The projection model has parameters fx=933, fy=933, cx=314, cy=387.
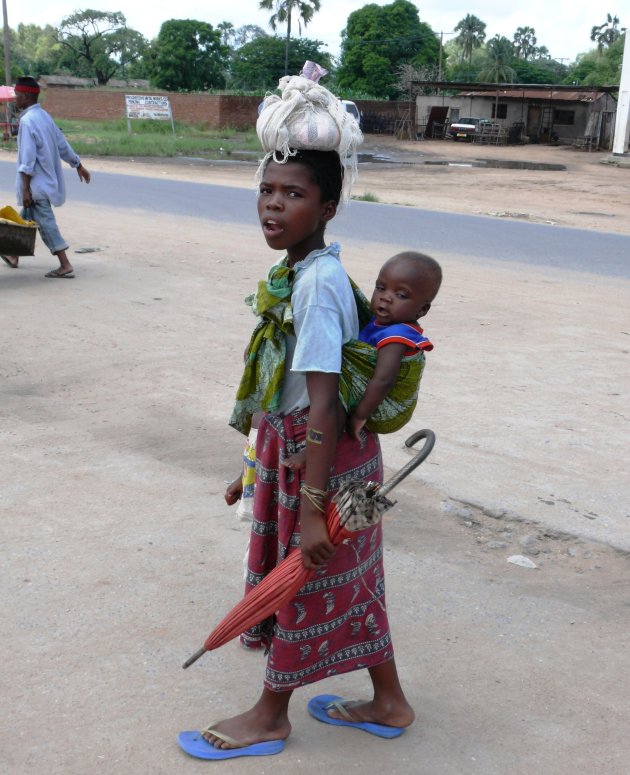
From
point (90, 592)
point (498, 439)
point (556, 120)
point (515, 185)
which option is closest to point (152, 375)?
point (498, 439)

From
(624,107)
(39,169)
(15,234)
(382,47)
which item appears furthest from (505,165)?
(382,47)

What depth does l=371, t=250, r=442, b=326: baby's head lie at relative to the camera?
7.25 feet

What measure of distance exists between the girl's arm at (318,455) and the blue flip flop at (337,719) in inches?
22.4

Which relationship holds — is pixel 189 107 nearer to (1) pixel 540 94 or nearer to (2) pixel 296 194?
(1) pixel 540 94

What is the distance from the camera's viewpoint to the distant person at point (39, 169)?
8.38 metres

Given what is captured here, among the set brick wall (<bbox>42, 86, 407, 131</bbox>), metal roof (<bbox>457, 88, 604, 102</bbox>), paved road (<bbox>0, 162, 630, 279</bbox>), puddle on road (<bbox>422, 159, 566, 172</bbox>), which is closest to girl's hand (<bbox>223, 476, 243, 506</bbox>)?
paved road (<bbox>0, 162, 630, 279</bbox>)

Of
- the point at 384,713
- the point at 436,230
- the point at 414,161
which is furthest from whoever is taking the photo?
the point at 414,161

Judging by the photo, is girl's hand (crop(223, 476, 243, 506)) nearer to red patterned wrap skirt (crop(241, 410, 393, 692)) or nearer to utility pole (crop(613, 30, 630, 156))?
red patterned wrap skirt (crop(241, 410, 393, 692))

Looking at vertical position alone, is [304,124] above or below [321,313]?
above

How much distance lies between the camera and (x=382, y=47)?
65875 mm

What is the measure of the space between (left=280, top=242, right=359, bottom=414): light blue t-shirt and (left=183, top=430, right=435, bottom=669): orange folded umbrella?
0.30 meters

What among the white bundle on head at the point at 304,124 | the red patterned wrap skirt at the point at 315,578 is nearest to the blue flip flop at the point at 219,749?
the red patterned wrap skirt at the point at 315,578

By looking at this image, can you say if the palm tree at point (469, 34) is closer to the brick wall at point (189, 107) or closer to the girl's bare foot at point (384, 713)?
the brick wall at point (189, 107)

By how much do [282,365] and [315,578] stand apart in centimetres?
54
